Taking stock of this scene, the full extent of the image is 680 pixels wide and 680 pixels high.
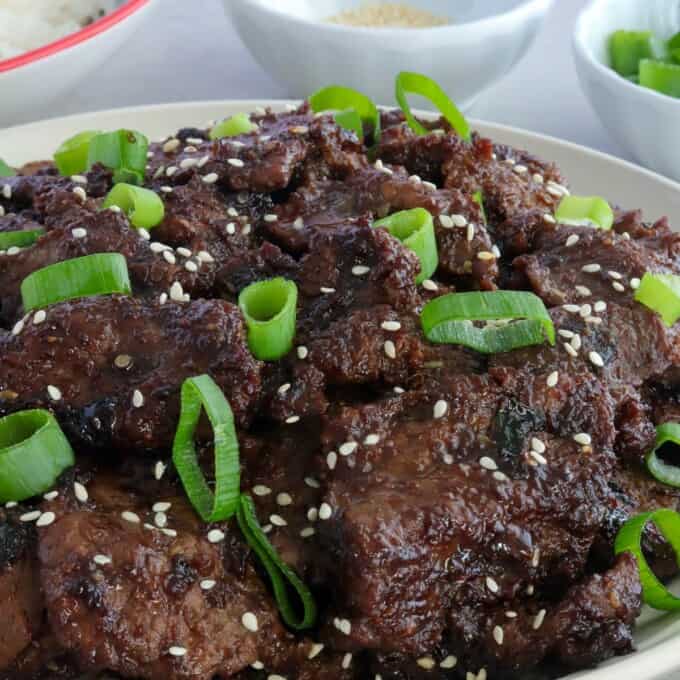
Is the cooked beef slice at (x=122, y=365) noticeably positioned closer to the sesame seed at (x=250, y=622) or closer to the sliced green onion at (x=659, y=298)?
the sesame seed at (x=250, y=622)

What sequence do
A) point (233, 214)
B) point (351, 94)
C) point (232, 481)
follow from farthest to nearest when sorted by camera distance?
point (351, 94)
point (233, 214)
point (232, 481)

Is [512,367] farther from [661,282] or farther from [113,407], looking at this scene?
[113,407]

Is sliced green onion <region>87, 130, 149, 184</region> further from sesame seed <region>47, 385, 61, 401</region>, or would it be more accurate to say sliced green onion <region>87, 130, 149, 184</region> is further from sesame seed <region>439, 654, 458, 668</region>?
sesame seed <region>439, 654, 458, 668</region>

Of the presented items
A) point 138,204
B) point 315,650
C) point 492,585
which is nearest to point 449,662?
point 492,585

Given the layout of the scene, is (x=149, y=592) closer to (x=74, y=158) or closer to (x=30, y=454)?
(x=30, y=454)

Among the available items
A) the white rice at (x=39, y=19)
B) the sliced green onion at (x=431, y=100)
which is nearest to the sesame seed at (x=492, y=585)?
the sliced green onion at (x=431, y=100)

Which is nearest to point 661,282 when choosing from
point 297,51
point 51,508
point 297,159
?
point 297,159

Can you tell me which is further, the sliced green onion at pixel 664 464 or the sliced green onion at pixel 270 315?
the sliced green onion at pixel 664 464
